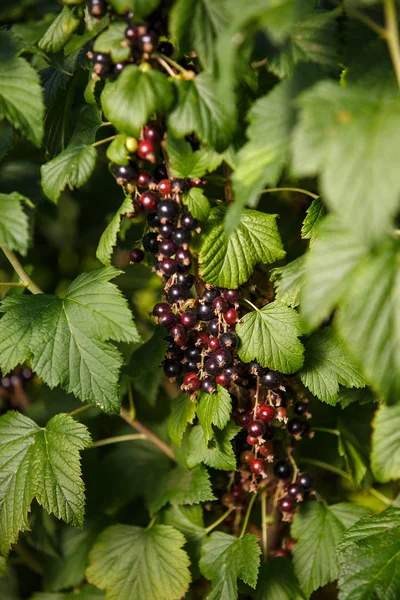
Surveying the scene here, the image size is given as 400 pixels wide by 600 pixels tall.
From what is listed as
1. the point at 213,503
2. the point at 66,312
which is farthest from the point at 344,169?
the point at 213,503

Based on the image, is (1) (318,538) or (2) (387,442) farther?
(1) (318,538)

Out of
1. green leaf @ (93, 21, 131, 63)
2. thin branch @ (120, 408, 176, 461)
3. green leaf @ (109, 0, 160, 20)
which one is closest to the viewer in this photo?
green leaf @ (109, 0, 160, 20)

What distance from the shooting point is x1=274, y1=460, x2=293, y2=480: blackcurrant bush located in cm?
132

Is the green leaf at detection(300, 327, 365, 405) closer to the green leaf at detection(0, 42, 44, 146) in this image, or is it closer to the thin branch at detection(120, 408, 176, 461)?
the thin branch at detection(120, 408, 176, 461)

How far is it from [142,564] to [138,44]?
49.1 inches

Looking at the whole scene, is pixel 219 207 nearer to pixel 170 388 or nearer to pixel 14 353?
pixel 14 353

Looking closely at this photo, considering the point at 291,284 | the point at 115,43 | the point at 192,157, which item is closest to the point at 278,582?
the point at 291,284

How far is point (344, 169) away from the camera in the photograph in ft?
2.18

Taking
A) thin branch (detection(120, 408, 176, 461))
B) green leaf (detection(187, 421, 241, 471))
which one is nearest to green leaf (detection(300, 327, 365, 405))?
green leaf (detection(187, 421, 241, 471))

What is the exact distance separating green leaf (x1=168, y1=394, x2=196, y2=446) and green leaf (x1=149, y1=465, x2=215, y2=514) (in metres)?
0.16

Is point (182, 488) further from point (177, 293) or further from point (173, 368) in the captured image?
point (177, 293)

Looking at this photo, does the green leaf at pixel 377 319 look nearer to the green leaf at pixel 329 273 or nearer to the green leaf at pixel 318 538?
the green leaf at pixel 329 273

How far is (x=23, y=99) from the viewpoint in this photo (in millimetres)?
1048

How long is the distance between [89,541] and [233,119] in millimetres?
1393
